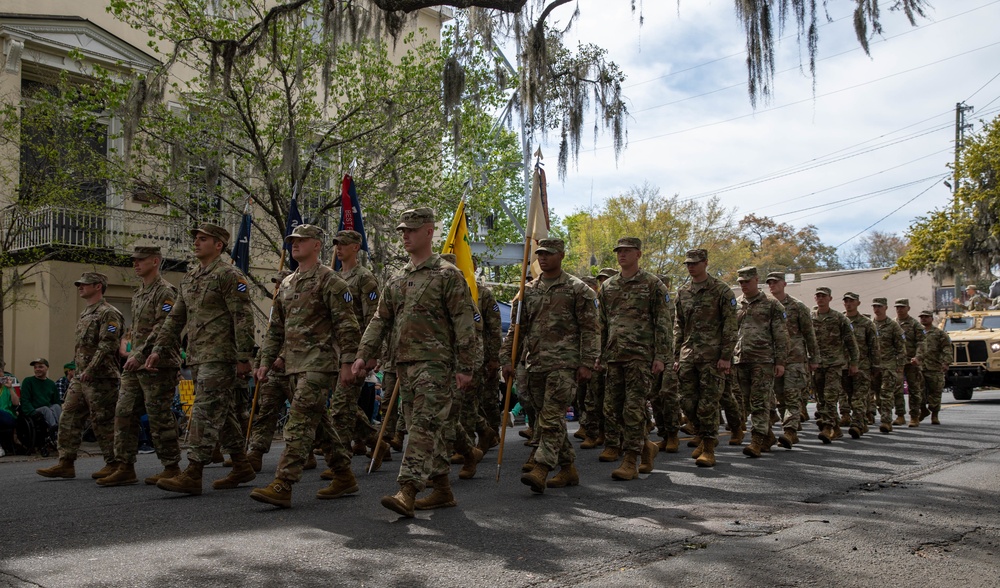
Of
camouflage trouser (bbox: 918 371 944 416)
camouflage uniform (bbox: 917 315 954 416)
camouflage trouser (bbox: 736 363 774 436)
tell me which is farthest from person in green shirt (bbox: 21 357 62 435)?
camouflage trouser (bbox: 918 371 944 416)

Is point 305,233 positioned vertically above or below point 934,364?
Answer: above

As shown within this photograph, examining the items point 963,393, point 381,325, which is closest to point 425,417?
point 381,325

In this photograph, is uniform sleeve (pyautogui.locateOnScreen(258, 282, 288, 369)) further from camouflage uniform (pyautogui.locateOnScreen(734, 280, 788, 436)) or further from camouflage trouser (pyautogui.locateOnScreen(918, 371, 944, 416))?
camouflage trouser (pyautogui.locateOnScreen(918, 371, 944, 416))

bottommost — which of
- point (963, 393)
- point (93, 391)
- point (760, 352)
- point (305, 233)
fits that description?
point (963, 393)

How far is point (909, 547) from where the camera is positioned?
525 centimetres

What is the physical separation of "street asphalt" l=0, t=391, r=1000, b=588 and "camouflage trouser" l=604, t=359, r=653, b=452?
42 cm

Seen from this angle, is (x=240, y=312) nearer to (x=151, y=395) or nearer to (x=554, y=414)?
(x=151, y=395)

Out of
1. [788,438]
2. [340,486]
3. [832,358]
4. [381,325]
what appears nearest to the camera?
[381,325]

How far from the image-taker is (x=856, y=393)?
42.5 ft

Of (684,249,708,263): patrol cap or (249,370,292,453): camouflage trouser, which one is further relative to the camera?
(684,249,708,263): patrol cap

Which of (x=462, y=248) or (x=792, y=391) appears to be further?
(x=792, y=391)

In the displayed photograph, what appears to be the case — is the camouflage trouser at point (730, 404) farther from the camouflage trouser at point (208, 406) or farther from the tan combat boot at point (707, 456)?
the camouflage trouser at point (208, 406)

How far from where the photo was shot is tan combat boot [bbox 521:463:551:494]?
714cm

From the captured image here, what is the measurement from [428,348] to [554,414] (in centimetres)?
→ 153
